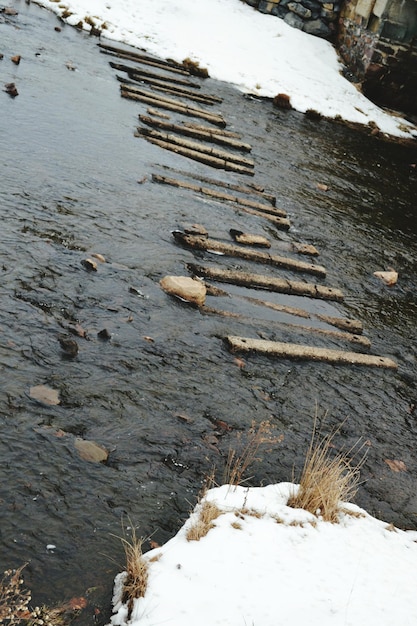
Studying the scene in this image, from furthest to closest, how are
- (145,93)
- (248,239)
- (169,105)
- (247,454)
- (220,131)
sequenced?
1. (145,93)
2. (169,105)
3. (220,131)
4. (248,239)
5. (247,454)

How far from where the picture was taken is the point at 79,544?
8.37ft

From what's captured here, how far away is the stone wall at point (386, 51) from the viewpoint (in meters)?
14.0

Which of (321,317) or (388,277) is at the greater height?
(388,277)

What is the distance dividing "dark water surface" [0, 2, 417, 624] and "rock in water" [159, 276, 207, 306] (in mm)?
95

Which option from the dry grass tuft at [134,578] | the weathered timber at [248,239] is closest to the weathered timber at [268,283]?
the weathered timber at [248,239]

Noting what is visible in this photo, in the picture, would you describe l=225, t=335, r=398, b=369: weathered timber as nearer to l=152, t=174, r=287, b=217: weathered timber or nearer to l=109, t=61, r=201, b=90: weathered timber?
l=152, t=174, r=287, b=217: weathered timber

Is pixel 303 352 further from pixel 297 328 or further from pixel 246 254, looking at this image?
pixel 246 254

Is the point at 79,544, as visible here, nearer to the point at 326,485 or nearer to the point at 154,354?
the point at 326,485

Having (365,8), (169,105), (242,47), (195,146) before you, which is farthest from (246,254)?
(365,8)

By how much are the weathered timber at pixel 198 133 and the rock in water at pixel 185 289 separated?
4440mm

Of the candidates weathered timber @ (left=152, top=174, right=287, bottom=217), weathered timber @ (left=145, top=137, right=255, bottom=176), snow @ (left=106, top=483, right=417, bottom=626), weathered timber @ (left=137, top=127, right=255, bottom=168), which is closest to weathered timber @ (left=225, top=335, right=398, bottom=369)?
snow @ (left=106, top=483, right=417, bottom=626)

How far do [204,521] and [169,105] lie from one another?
8022mm

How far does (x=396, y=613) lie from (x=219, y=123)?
841 centimetres

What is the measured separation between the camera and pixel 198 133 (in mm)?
8844
